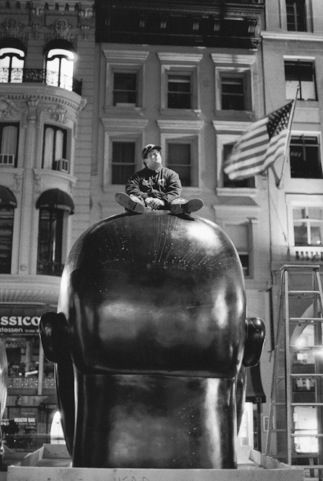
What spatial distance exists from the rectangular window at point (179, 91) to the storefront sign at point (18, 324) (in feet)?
31.9

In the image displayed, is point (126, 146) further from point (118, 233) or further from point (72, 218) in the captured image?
point (118, 233)

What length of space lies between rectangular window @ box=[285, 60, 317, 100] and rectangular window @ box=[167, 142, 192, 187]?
182 inches

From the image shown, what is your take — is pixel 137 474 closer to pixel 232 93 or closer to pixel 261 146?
pixel 261 146

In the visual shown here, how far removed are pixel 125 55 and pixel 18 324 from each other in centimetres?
1086

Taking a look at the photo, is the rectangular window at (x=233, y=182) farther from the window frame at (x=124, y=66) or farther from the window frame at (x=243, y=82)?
the window frame at (x=124, y=66)

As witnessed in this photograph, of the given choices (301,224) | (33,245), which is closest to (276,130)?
(301,224)

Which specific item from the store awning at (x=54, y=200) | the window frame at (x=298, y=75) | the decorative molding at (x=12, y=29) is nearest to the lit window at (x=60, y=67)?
the decorative molding at (x=12, y=29)

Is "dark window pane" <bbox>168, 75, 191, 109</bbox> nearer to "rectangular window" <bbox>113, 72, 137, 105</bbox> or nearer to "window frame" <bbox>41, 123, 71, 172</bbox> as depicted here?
"rectangular window" <bbox>113, 72, 137, 105</bbox>

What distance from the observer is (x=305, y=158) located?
24031 millimetres

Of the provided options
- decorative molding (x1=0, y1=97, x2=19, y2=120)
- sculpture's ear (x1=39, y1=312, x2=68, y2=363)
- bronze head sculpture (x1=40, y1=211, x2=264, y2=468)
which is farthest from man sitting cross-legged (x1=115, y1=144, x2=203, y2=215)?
decorative molding (x1=0, y1=97, x2=19, y2=120)

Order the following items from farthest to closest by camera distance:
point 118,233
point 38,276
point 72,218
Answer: point 72,218
point 38,276
point 118,233

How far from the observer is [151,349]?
2484mm

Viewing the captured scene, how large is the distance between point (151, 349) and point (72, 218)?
66.3 ft

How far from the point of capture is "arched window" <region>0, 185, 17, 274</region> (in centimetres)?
2119
